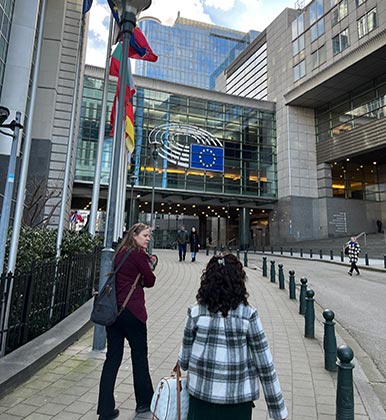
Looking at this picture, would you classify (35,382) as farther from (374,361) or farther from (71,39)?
(71,39)

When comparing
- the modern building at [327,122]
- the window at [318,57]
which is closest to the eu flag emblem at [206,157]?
the modern building at [327,122]

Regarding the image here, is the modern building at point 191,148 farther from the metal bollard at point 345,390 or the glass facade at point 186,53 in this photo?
the glass facade at point 186,53

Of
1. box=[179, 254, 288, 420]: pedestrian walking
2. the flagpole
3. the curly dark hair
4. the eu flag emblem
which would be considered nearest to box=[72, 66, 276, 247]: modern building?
the eu flag emblem

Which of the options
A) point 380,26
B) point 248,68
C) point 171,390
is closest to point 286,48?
point 380,26

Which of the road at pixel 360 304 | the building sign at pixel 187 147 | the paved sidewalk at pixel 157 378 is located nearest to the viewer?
the paved sidewalk at pixel 157 378

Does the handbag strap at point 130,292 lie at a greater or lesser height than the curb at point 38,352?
greater

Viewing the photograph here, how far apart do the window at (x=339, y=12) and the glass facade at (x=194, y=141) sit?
41.3 ft

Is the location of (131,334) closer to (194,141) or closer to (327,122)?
(194,141)

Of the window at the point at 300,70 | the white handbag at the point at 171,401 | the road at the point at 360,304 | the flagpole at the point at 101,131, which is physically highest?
the window at the point at 300,70

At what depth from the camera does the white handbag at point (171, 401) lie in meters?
1.92

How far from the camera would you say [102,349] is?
4.75 meters

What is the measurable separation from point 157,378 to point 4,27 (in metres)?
18.5

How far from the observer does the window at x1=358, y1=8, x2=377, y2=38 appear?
3036 centimetres

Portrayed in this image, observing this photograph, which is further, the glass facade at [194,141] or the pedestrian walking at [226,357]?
the glass facade at [194,141]
